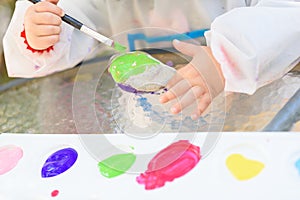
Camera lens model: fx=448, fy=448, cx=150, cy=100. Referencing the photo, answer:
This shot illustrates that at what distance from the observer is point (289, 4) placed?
19.9 inches

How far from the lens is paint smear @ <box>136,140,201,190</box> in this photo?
0.35 metres

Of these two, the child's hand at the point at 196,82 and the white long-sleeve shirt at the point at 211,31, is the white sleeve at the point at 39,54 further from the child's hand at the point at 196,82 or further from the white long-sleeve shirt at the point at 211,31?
the child's hand at the point at 196,82

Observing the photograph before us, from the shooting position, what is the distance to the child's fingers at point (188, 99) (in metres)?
0.43

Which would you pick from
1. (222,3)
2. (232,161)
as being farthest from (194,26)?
(232,161)

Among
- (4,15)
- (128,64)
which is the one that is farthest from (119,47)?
(4,15)

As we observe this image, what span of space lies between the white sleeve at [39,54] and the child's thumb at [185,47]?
0.13 meters

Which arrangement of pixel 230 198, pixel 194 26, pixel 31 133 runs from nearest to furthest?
pixel 230 198 < pixel 31 133 < pixel 194 26

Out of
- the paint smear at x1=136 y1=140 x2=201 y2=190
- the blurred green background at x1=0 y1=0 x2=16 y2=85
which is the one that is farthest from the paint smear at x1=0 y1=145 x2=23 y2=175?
the blurred green background at x1=0 y1=0 x2=16 y2=85

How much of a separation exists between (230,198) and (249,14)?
0.23 metres

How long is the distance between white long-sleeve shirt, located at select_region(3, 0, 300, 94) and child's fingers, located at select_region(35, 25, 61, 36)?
4 cm

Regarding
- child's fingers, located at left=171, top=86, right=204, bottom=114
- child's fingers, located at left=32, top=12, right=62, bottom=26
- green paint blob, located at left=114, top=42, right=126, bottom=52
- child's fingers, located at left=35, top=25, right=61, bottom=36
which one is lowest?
child's fingers, located at left=171, top=86, right=204, bottom=114

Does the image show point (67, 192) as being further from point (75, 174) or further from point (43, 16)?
point (43, 16)

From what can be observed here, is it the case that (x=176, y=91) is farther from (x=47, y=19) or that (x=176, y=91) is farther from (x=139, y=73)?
(x=47, y=19)

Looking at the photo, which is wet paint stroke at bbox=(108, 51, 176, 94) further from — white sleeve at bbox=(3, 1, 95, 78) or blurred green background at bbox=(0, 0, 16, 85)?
blurred green background at bbox=(0, 0, 16, 85)
